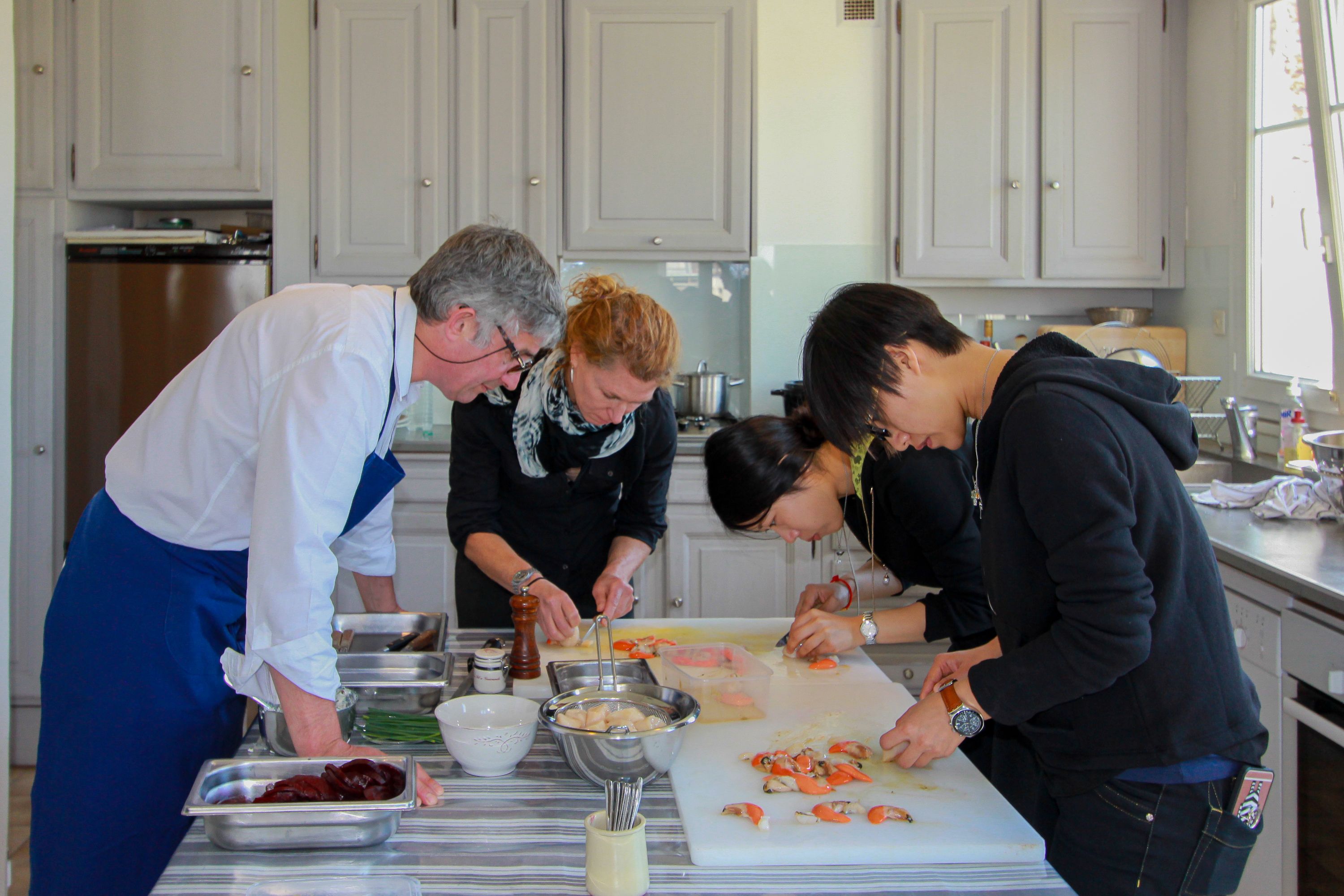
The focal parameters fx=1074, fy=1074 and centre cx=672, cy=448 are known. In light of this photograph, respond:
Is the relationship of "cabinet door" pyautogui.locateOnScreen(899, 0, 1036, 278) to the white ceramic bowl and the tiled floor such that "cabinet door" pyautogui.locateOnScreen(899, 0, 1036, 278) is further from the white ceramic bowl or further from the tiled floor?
the tiled floor

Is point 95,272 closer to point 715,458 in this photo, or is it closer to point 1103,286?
point 715,458

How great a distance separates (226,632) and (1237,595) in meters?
→ 1.97

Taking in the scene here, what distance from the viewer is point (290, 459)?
1270 mm

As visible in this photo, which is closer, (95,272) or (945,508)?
(945,508)

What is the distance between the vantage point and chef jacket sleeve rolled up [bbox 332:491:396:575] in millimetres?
1862

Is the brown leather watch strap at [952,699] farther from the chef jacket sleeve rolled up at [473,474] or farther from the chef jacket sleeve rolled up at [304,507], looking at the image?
the chef jacket sleeve rolled up at [473,474]

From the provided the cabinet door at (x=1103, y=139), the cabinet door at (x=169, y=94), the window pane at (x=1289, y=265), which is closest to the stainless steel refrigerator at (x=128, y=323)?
the cabinet door at (x=169, y=94)

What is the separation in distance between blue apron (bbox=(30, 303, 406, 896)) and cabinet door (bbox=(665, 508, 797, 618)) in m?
1.99

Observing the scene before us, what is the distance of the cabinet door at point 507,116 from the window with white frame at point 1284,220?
2211 millimetres

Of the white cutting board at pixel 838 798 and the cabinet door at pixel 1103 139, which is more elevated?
the cabinet door at pixel 1103 139

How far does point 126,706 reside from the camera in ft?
4.72

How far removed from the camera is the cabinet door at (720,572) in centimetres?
341

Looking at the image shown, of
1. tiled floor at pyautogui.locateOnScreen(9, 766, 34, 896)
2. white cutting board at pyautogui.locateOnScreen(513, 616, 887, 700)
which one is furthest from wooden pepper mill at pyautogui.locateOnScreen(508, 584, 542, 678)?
tiled floor at pyautogui.locateOnScreen(9, 766, 34, 896)

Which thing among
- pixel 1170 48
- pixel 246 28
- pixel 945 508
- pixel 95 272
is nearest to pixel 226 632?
pixel 945 508
